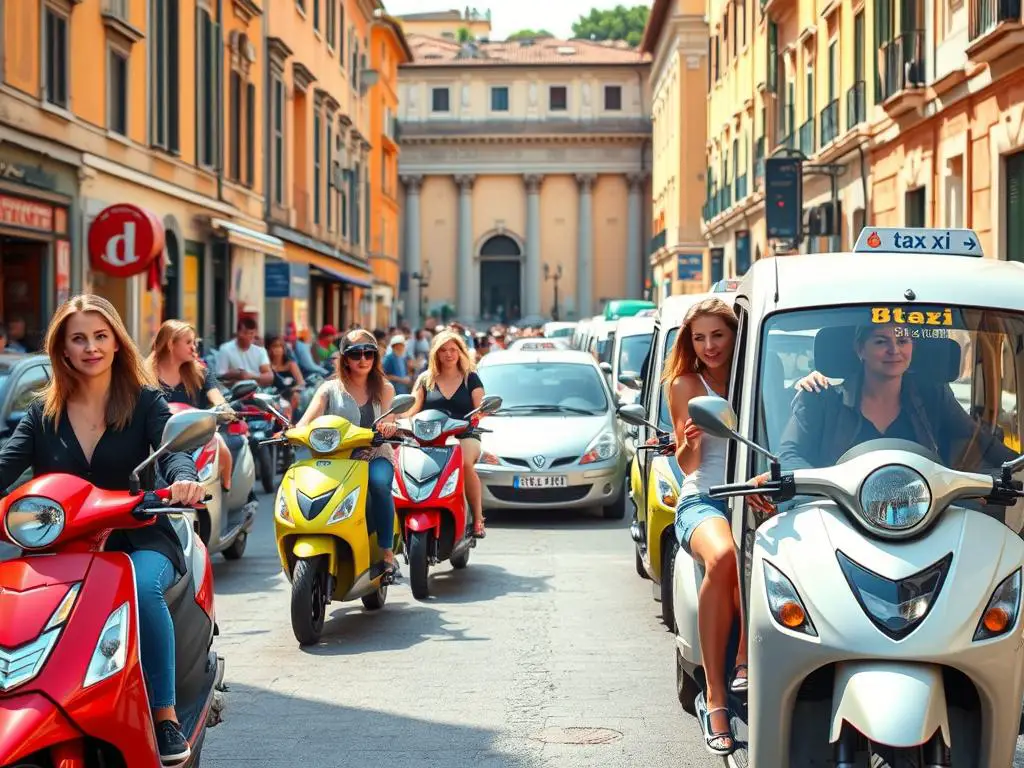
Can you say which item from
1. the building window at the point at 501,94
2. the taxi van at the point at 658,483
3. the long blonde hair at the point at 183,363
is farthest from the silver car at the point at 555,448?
the building window at the point at 501,94

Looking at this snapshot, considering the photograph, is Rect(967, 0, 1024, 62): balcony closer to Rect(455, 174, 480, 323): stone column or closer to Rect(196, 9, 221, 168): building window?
Rect(196, 9, 221, 168): building window

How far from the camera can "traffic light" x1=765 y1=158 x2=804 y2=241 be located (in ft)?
93.8

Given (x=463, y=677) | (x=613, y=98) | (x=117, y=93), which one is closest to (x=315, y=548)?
(x=463, y=677)

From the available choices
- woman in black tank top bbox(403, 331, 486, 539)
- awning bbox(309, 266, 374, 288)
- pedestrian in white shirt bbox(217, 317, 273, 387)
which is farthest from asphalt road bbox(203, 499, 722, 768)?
awning bbox(309, 266, 374, 288)

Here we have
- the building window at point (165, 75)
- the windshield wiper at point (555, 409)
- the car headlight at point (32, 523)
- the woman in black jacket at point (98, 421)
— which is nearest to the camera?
the car headlight at point (32, 523)

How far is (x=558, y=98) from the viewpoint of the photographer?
275 ft

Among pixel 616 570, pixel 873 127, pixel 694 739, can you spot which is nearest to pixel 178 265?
pixel 873 127

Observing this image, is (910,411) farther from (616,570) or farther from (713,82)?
(713,82)

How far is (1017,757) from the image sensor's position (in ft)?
19.7

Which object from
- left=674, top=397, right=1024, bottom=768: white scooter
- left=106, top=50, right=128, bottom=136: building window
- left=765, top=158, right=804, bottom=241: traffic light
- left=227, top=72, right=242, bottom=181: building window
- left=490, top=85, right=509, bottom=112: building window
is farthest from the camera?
left=490, top=85, right=509, bottom=112: building window

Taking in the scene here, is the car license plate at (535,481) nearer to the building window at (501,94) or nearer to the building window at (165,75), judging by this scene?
the building window at (165,75)

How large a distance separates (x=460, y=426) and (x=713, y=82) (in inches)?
1635

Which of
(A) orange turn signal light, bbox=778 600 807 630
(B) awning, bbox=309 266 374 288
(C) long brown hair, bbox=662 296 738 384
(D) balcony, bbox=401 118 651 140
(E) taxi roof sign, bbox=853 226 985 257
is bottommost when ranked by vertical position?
(A) orange turn signal light, bbox=778 600 807 630

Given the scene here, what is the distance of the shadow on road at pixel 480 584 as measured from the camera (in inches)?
388
